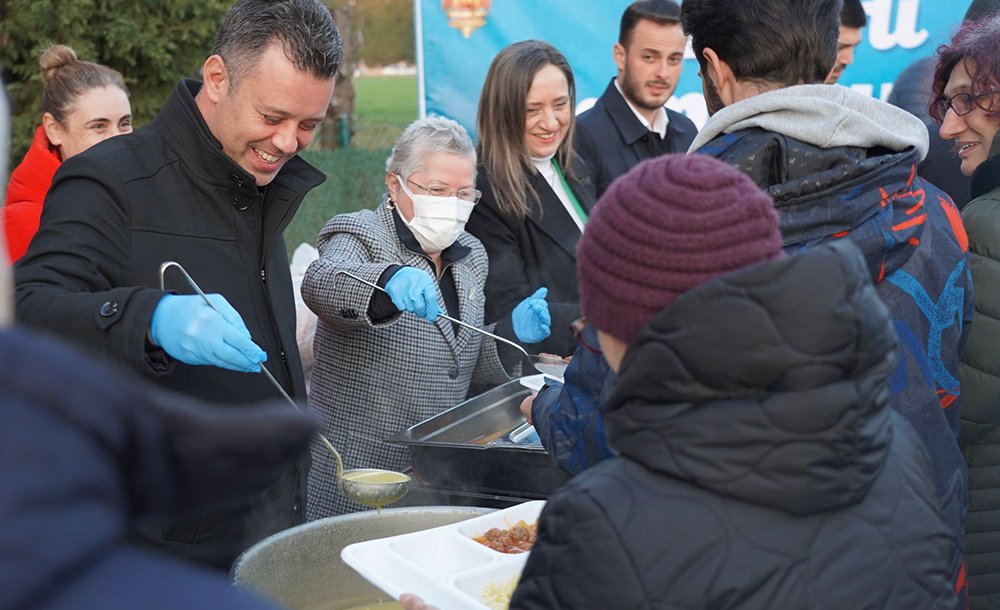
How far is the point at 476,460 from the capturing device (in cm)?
239

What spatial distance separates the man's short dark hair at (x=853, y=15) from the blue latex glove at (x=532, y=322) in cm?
237

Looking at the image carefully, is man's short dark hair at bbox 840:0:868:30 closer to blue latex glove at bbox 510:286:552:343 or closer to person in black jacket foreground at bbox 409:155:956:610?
blue latex glove at bbox 510:286:552:343

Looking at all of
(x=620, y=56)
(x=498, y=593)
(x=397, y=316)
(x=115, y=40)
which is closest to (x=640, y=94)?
(x=620, y=56)

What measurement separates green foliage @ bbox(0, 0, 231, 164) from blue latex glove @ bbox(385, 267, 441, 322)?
161 inches

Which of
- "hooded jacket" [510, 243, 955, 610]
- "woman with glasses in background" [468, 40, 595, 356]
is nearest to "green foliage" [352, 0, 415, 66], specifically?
"woman with glasses in background" [468, 40, 595, 356]

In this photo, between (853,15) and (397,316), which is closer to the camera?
(397,316)

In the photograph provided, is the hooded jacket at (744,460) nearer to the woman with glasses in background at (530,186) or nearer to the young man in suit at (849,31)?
the woman with glasses in background at (530,186)

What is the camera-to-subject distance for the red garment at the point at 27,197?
3.26 meters

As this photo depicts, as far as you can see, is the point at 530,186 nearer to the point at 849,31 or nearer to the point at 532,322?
the point at 532,322

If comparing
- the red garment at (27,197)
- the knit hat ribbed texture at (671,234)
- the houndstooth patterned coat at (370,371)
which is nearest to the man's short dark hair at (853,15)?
the houndstooth patterned coat at (370,371)

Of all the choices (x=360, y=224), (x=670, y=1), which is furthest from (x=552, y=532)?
(x=670, y=1)

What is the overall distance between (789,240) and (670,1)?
2.99 metres

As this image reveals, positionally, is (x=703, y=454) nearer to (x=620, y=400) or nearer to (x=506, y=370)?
(x=620, y=400)

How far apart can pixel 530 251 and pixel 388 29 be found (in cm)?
1291
